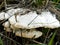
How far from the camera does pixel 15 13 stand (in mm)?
1507

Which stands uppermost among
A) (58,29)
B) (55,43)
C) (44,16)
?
(44,16)

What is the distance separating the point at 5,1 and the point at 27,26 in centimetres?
42

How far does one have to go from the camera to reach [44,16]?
1.47 meters

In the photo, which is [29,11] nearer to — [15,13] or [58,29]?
[15,13]

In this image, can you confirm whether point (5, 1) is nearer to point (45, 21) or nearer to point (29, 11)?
point (29, 11)

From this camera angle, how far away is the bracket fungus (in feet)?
4.44

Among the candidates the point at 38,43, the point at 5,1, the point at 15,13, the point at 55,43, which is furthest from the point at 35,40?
the point at 5,1

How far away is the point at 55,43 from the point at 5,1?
582 millimetres

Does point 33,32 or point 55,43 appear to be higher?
point 33,32

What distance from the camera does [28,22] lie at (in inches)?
54.4

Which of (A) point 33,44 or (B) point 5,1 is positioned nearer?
(A) point 33,44

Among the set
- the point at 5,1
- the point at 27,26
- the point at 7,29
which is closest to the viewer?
the point at 27,26

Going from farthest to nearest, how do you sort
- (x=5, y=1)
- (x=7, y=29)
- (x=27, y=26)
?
(x=5, y=1) < (x=7, y=29) < (x=27, y=26)

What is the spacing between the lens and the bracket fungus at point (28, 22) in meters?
1.35
